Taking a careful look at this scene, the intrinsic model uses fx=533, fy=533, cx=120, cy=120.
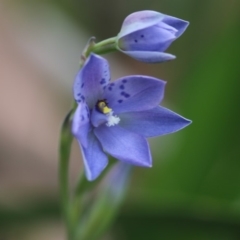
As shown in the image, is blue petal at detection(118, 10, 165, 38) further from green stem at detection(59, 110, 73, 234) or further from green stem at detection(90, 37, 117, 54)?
green stem at detection(59, 110, 73, 234)

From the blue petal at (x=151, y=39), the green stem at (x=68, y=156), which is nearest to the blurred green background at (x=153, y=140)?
the green stem at (x=68, y=156)

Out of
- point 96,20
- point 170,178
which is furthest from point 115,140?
point 96,20

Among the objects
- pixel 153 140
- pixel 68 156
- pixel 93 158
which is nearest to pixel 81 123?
pixel 93 158

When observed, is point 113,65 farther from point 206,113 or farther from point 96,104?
point 96,104

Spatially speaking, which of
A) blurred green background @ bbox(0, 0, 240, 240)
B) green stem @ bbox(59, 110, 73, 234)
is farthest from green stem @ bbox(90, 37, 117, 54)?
blurred green background @ bbox(0, 0, 240, 240)

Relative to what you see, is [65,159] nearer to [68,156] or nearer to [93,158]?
[68,156]

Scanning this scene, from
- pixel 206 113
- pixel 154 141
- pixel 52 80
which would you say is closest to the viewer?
pixel 206 113
